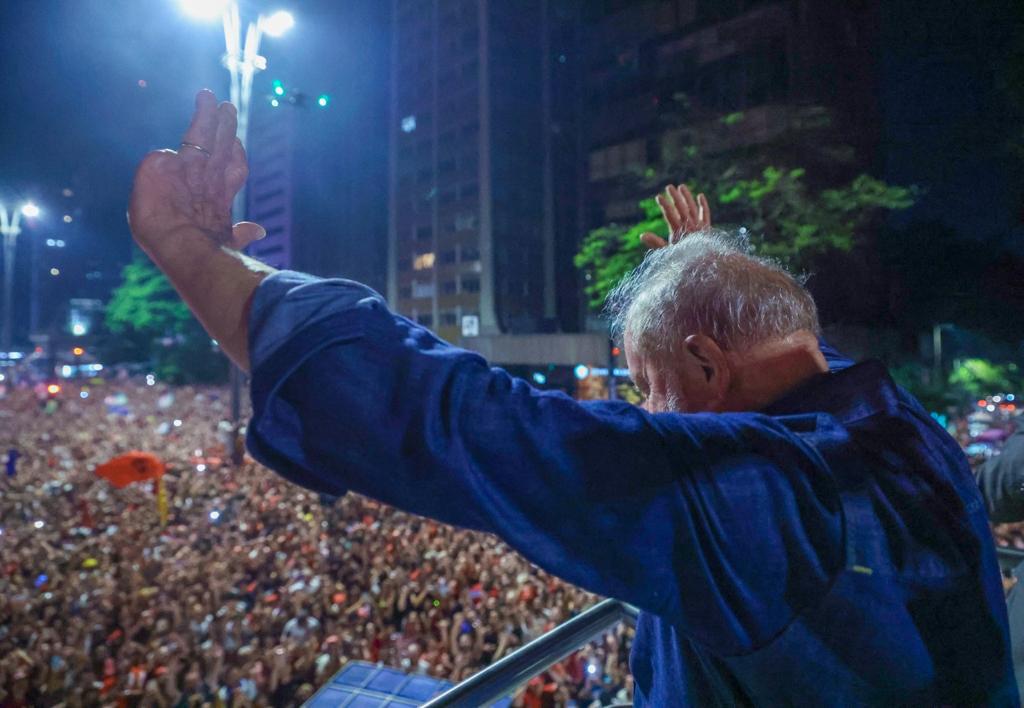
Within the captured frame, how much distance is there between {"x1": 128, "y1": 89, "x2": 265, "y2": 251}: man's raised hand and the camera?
86cm

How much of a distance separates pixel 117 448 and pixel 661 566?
39.4 feet

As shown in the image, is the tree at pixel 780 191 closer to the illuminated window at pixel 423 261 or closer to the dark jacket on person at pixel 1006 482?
the dark jacket on person at pixel 1006 482

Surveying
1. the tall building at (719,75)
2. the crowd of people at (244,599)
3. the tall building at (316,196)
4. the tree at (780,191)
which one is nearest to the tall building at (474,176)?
the tall building at (316,196)

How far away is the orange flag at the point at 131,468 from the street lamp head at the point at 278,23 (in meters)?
6.09

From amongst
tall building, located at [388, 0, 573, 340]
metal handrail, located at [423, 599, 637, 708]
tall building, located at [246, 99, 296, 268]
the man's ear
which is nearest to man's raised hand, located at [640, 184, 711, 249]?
the man's ear

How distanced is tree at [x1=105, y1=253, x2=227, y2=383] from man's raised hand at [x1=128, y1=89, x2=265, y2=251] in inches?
1183

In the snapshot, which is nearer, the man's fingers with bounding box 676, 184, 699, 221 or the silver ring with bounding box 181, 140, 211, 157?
the silver ring with bounding box 181, 140, 211, 157

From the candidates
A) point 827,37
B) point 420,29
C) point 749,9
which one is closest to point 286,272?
point 827,37

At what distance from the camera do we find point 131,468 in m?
7.61

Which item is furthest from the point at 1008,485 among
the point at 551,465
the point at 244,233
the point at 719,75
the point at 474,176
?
the point at 474,176

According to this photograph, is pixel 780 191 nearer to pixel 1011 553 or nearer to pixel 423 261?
pixel 1011 553

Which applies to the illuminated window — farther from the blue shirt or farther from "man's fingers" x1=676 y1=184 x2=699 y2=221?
the blue shirt

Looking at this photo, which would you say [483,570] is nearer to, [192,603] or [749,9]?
[192,603]

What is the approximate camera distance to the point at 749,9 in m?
22.9
